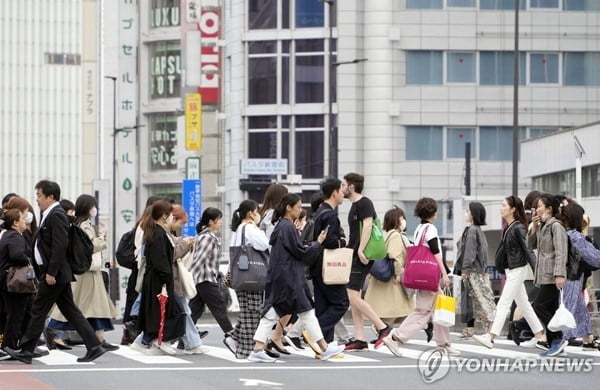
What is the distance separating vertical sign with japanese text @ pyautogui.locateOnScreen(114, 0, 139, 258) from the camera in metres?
86.8

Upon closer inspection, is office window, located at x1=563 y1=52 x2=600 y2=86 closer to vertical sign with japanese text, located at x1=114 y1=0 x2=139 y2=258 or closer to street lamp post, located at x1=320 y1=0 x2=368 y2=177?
street lamp post, located at x1=320 y1=0 x2=368 y2=177

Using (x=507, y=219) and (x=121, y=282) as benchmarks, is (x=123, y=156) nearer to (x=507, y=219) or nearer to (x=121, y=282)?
(x=121, y=282)

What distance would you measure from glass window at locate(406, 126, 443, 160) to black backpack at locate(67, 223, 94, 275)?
164ft

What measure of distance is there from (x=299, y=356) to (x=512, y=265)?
289 centimetres

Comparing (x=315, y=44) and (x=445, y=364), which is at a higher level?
(x=315, y=44)

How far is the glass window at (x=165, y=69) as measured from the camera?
8706 cm

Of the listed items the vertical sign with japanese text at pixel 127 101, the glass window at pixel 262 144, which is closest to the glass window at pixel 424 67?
the glass window at pixel 262 144

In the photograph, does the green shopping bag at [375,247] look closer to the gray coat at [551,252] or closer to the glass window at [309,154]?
the gray coat at [551,252]

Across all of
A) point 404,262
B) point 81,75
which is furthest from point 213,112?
point 81,75

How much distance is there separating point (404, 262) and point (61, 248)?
5237mm

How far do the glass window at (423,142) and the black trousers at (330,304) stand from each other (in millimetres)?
49016

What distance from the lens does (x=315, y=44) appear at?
226ft

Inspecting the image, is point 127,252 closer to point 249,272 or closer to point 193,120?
point 249,272

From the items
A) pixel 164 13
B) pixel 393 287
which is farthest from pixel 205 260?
pixel 164 13
